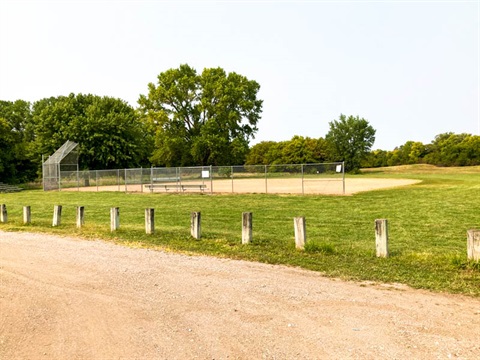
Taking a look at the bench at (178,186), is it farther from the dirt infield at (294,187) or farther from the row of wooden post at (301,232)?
the row of wooden post at (301,232)

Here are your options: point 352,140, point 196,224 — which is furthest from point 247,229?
point 352,140

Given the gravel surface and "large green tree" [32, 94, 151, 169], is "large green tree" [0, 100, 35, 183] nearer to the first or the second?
"large green tree" [32, 94, 151, 169]

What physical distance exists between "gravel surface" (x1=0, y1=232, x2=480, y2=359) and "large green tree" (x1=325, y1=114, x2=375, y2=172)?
80.7 meters

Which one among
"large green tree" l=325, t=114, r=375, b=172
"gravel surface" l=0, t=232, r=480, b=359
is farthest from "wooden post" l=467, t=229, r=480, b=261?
Answer: "large green tree" l=325, t=114, r=375, b=172

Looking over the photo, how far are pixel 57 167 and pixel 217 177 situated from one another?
1639 centimetres

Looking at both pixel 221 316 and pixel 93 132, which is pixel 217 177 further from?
pixel 221 316

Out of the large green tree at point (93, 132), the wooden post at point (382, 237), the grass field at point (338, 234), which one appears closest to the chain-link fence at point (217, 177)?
the large green tree at point (93, 132)

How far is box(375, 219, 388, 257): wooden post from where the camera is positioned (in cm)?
739

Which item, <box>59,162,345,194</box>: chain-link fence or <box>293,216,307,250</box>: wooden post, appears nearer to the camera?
<box>293,216,307,250</box>: wooden post

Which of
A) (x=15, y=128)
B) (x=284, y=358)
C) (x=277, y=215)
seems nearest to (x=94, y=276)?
(x=284, y=358)

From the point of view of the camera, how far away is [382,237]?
745 centimetres

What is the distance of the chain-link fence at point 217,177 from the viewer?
27461mm

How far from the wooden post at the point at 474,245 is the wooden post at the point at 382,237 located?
138 centimetres

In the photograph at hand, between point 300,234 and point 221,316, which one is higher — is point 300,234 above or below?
above
